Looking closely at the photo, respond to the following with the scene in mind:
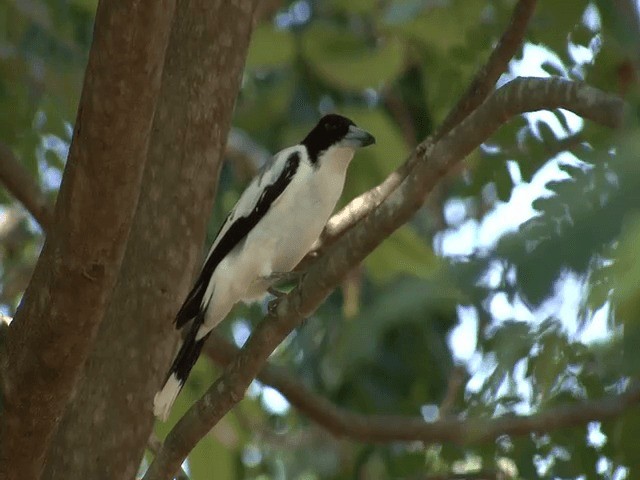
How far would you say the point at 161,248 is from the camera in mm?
3654

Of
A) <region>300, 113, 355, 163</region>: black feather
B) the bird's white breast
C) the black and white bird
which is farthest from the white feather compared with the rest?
<region>300, 113, 355, 163</region>: black feather

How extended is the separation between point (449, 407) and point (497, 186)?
1748 mm

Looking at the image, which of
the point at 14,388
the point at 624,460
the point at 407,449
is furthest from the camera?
the point at 407,449

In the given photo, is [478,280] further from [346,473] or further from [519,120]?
[346,473]

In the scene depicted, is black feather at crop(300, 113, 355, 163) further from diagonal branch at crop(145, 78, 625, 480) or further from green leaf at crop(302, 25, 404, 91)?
diagonal branch at crop(145, 78, 625, 480)

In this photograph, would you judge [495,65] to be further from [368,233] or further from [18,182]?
[18,182]

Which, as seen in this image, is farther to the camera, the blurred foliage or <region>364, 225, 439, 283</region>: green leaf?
<region>364, 225, 439, 283</region>: green leaf

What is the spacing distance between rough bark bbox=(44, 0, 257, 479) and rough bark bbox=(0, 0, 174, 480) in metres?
0.41

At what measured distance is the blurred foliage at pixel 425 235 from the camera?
4.48ft

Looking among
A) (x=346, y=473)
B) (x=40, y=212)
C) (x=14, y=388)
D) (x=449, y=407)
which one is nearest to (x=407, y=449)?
(x=449, y=407)

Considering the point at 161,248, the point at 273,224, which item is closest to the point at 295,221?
the point at 273,224

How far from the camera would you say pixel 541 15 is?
3793 millimetres

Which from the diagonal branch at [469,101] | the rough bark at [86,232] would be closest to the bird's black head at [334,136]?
the diagonal branch at [469,101]

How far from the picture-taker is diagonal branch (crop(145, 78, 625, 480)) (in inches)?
118
